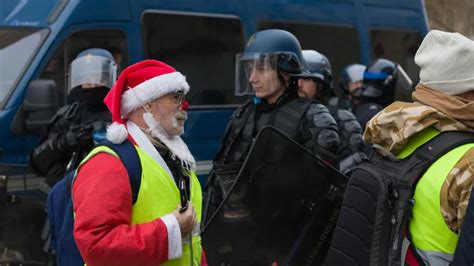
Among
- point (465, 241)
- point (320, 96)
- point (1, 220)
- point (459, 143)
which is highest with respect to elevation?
point (459, 143)

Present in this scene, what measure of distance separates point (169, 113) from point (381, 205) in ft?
2.65

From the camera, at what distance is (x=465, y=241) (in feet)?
6.41

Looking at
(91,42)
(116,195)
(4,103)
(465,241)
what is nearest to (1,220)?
(4,103)

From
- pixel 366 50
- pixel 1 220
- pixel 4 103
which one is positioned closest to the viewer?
pixel 1 220

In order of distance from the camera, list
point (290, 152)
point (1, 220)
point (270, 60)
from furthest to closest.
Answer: point (1, 220) < point (270, 60) < point (290, 152)

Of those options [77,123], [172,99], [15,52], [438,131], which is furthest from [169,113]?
[15,52]

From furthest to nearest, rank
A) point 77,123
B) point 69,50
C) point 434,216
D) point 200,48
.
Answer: point 200,48 < point 69,50 < point 77,123 < point 434,216

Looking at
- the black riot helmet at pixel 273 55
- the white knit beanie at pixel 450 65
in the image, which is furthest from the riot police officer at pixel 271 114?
the white knit beanie at pixel 450 65

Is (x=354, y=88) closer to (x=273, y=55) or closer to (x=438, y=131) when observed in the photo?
(x=273, y=55)

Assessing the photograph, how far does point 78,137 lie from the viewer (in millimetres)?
4012

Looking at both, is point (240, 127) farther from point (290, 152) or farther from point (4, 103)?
point (4, 103)

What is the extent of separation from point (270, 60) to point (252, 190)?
2.79 feet

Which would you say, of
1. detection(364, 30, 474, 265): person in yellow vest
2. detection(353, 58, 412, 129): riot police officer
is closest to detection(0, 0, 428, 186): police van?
detection(353, 58, 412, 129): riot police officer

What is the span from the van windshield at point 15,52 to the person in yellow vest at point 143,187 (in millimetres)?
2813
